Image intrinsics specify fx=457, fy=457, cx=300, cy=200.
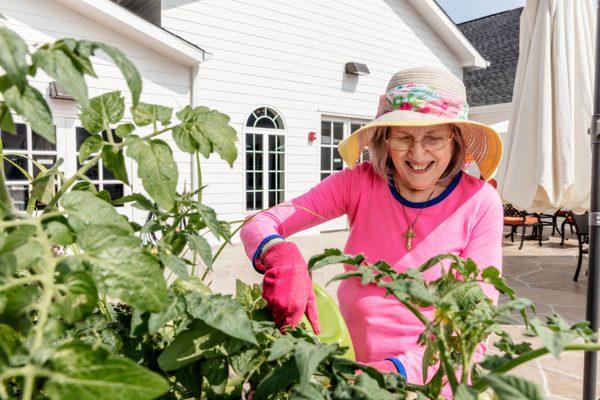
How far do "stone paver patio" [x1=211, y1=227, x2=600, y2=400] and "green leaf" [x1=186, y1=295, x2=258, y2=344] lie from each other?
229cm

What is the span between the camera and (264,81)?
9211 millimetres

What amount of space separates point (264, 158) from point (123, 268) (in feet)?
29.5

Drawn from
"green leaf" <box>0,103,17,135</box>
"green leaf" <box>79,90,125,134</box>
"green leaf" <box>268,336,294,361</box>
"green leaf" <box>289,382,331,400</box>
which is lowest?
"green leaf" <box>289,382,331,400</box>

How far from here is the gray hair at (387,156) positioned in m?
1.70

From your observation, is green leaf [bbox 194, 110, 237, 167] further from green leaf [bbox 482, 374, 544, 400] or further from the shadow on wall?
the shadow on wall

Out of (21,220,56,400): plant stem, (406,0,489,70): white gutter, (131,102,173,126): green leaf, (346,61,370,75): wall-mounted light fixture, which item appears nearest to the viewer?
(21,220,56,400): plant stem

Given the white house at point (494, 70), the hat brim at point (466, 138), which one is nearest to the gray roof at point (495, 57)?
the white house at point (494, 70)

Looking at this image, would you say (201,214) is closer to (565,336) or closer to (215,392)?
(215,392)

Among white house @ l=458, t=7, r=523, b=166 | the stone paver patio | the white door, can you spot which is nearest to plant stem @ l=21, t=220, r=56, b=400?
the stone paver patio

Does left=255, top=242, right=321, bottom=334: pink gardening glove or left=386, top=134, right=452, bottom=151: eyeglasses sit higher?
left=386, top=134, right=452, bottom=151: eyeglasses

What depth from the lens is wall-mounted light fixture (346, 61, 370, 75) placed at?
10352 mm

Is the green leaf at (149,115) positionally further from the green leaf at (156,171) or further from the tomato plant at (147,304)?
the green leaf at (156,171)

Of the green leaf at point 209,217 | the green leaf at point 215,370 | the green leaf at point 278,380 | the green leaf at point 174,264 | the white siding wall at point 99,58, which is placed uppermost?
the white siding wall at point 99,58

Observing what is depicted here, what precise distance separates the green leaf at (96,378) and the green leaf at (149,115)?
0.38 m
